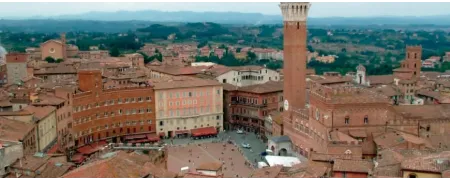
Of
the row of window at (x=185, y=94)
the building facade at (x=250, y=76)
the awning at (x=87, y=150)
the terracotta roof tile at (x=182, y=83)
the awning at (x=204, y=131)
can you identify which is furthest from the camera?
the building facade at (x=250, y=76)

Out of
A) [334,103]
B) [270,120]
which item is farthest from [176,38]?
[334,103]

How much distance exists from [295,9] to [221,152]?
1363cm

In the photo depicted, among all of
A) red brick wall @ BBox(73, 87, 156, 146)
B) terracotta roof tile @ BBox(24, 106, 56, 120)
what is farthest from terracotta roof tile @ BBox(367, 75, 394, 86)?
terracotta roof tile @ BBox(24, 106, 56, 120)

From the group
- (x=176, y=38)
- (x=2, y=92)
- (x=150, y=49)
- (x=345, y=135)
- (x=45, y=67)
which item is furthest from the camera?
(x=176, y=38)

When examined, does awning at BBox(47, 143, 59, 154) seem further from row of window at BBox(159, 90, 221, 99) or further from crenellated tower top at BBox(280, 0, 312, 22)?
crenellated tower top at BBox(280, 0, 312, 22)

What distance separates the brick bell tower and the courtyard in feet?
17.5

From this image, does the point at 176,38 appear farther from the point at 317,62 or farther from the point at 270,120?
the point at 270,120

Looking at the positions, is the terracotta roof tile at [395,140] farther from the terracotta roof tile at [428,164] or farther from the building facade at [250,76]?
the building facade at [250,76]

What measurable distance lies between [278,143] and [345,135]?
7881mm

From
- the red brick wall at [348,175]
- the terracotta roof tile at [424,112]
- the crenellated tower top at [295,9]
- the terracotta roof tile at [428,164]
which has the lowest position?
the terracotta roof tile at [424,112]

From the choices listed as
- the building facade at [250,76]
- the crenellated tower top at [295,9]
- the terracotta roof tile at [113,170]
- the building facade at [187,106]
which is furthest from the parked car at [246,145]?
the terracotta roof tile at [113,170]

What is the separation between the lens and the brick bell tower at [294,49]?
49000 mm

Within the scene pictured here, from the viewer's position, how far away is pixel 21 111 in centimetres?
4109

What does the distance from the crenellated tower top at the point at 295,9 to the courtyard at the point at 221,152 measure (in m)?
11.6
